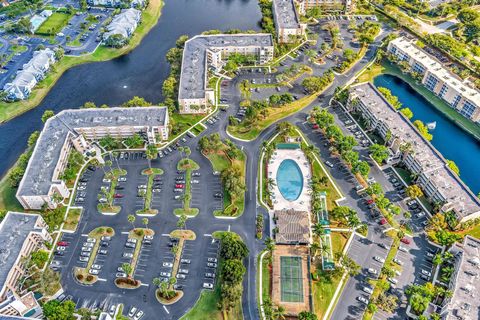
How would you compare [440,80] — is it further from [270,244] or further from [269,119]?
[270,244]

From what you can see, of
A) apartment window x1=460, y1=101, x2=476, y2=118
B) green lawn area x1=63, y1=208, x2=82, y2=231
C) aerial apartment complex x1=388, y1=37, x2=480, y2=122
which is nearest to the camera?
green lawn area x1=63, y1=208, x2=82, y2=231

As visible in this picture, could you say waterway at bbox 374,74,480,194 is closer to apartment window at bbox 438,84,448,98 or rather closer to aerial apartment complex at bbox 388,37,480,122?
apartment window at bbox 438,84,448,98

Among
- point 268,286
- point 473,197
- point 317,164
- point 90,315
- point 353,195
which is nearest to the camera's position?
point 90,315

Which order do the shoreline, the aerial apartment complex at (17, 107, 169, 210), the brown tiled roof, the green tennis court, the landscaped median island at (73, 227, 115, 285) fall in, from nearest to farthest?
the green tennis court → the landscaped median island at (73, 227, 115, 285) → the brown tiled roof → the aerial apartment complex at (17, 107, 169, 210) → the shoreline

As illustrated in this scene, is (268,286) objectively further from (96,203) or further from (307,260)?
(96,203)

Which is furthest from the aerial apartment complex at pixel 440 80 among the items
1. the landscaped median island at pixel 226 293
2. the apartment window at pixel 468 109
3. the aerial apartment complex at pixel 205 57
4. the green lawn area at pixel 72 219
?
the green lawn area at pixel 72 219

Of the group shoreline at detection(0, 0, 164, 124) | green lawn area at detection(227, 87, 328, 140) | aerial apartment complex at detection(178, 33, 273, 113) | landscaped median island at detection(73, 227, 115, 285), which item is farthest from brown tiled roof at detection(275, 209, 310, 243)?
shoreline at detection(0, 0, 164, 124)

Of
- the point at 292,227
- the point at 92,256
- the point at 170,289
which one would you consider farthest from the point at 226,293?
the point at 92,256

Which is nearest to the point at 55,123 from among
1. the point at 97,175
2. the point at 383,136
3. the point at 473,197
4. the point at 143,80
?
the point at 97,175
